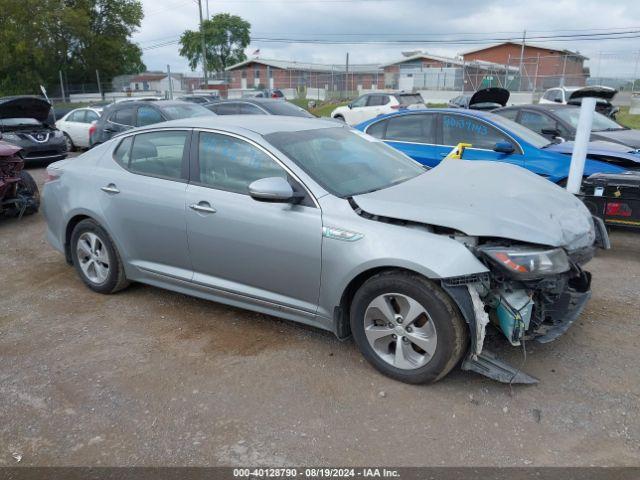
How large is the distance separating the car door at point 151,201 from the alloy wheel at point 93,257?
292mm

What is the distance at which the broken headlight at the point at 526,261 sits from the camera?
2957mm

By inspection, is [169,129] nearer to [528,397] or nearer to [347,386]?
[347,386]

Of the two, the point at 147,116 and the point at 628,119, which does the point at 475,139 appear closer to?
the point at 147,116

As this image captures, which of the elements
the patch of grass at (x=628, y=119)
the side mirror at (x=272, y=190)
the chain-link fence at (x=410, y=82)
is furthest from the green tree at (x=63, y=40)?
the side mirror at (x=272, y=190)

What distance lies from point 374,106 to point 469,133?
45.4 feet

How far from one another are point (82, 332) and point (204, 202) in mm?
1450

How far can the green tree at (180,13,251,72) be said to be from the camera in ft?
249

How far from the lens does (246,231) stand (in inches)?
145

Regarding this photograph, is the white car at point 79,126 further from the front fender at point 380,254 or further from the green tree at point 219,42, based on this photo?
→ the green tree at point 219,42

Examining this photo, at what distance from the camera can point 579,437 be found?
2781mm

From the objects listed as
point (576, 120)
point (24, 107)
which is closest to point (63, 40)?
point (24, 107)

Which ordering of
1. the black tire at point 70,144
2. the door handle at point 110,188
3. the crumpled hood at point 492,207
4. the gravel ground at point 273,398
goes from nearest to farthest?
the gravel ground at point 273,398, the crumpled hood at point 492,207, the door handle at point 110,188, the black tire at point 70,144

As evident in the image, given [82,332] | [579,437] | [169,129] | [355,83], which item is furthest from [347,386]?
[355,83]

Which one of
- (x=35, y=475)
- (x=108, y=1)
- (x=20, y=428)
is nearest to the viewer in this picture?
(x=35, y=475)
